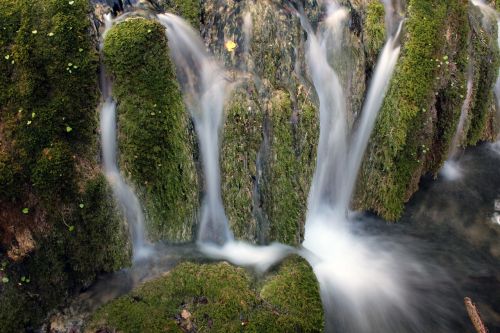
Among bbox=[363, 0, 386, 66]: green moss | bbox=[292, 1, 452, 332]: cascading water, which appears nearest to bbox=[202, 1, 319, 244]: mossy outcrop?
bbox=[292, 1, 452, 332]: cascading water

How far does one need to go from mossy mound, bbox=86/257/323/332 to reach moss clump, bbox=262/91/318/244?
1.08 meters

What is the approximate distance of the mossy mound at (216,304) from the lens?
531 cm

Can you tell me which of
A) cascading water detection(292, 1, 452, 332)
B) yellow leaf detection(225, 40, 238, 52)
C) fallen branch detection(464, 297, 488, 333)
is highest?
yellow leaf detection(225, 40, 238, 52)

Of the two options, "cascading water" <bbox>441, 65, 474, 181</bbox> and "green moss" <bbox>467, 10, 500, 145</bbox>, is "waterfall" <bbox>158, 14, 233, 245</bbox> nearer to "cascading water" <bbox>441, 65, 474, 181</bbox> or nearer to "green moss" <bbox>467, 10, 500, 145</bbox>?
"cascading water" <bbox>441, 65, 474, 181</bbox>

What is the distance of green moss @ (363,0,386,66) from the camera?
8000 millimetres

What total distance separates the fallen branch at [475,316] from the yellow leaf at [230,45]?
18.6ft

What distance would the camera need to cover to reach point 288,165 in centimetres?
683

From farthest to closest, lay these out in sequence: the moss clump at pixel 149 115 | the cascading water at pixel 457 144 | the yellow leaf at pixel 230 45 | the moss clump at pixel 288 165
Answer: the cascading water at pixel 457 144, the yellow leaf at pixel 230 45, the moss clump at pixel 288 165, the moss clump at pixel 149 115

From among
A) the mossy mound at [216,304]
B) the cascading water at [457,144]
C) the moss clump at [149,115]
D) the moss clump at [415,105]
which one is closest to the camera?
the mossy mound at [216,304]

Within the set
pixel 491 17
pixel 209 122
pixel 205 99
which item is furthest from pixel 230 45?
pixel 491 17

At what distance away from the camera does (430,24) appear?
309 inches

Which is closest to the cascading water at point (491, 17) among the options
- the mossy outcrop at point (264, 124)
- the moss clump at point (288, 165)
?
the mossy outcrop at point (264, 124)

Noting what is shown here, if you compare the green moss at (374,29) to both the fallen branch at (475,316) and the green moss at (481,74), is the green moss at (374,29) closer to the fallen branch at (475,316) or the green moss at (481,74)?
the green moss at (481,74)

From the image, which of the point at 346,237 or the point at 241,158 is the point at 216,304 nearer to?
the point at 241,158
